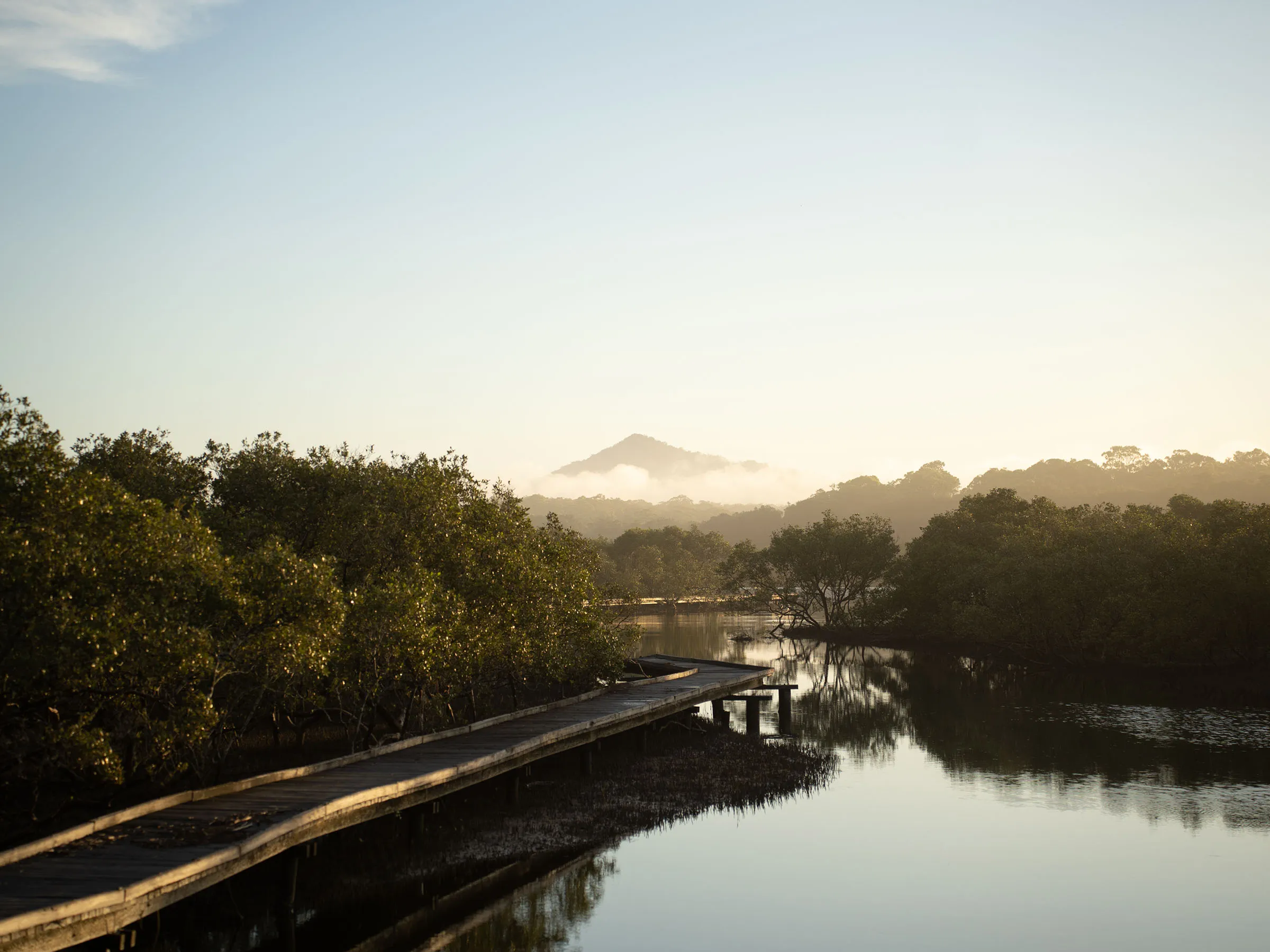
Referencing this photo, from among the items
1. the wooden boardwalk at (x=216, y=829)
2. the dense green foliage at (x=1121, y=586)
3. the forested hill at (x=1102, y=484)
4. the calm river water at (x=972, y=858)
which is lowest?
the calm river water at (x=972, y=858)

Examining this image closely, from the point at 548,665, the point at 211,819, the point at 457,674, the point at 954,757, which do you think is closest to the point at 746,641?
the point at 954,757

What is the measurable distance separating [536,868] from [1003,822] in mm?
11097

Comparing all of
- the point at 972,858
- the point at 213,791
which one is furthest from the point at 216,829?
the point at 972,858

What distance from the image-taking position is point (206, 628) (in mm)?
15805

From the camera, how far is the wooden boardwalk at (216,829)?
11.9 meters

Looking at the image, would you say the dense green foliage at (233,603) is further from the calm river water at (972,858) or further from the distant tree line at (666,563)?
the distant tree line at (666,563)

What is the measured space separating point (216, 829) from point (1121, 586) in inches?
1781

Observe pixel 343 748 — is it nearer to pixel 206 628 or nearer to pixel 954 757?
pixel 206 628

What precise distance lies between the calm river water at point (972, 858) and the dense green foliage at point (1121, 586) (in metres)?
11.4

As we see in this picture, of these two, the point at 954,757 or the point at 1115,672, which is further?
the point at 1115,672

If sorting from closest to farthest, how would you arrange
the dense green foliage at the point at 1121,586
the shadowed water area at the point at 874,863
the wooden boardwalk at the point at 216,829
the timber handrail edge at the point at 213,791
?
the wooden boardwalk at the point at 216,829 → the timber handrail edge at the point at 213,791 → the shadowed water area at the point at 874,863 → the dense green foliage at the point at 1121,586

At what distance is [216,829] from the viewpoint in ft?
49.0

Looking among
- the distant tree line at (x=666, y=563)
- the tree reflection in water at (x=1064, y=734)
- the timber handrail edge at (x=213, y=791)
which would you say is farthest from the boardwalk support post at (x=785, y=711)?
the distant tree line at (x=666, y=563)

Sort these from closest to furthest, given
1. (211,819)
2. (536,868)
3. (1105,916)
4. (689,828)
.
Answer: (211,819)
(1105,916)
(536,868)
(689,828)
